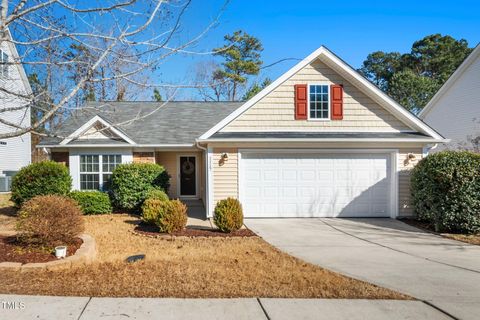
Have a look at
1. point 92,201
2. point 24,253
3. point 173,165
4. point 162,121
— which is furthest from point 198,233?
point 162,121

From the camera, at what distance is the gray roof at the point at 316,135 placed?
11.5 meters

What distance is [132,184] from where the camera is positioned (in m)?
12.5

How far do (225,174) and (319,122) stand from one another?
3.70 meters

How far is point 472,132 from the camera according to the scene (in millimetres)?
17375

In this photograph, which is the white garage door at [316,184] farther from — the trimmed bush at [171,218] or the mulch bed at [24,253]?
the mulch bed at [24,253]

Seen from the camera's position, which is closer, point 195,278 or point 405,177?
point 195,278

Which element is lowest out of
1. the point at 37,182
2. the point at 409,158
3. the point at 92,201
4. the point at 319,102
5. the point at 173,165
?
the point at 92,201

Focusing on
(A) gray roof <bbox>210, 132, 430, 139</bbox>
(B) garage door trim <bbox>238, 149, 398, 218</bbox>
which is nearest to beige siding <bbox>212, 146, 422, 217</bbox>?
(B) garage door trim <bbox>238, 149, 398, 218</bbox>

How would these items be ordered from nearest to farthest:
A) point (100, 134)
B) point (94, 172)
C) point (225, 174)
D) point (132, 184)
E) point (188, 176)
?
point (225, 174) → point (132, 184) → point (94, 172) → point (100, 134) → point (188, 176)

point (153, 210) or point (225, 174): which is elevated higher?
point (225, 174)

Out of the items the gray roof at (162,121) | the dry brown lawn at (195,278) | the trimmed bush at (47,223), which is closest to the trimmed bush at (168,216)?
the dry brown lawn at (195,278)

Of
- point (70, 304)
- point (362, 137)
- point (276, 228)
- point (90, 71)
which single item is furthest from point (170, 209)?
point (362, 137)

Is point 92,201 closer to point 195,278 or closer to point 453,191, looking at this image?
point 195,278

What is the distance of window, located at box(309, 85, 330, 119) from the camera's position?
39.6ft
